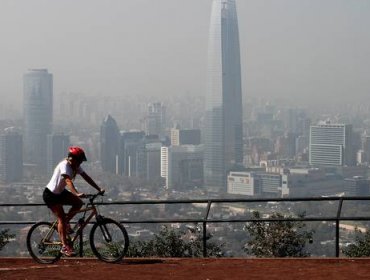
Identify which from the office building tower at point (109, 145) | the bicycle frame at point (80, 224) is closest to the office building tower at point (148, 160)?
the office building tower at point (109, 145)

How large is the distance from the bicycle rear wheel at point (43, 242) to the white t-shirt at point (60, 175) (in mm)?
691

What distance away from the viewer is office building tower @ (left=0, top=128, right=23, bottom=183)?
144 meters

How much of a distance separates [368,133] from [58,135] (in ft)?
221

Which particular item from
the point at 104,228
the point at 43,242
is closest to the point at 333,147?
the point at 43,242

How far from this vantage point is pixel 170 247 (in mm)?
18188

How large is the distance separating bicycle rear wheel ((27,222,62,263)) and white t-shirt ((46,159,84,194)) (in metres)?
0.69

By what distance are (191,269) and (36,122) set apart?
17809cm

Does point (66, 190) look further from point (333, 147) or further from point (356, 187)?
point (333, 147)

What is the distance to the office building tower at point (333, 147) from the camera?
167750 mm

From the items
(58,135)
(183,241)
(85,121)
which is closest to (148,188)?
(58,135)

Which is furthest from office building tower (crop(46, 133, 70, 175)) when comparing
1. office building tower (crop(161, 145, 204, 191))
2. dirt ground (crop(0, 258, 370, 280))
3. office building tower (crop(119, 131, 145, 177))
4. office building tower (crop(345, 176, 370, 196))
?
dirt ground (crop(0, 258, 370, 280))

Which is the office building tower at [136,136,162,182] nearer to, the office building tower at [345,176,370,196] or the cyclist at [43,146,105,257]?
the office building tower at [345,176,370,196]

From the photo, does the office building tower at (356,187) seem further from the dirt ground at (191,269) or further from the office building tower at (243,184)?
the dirt ground at (191,269)

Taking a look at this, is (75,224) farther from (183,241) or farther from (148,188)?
(148,188)
